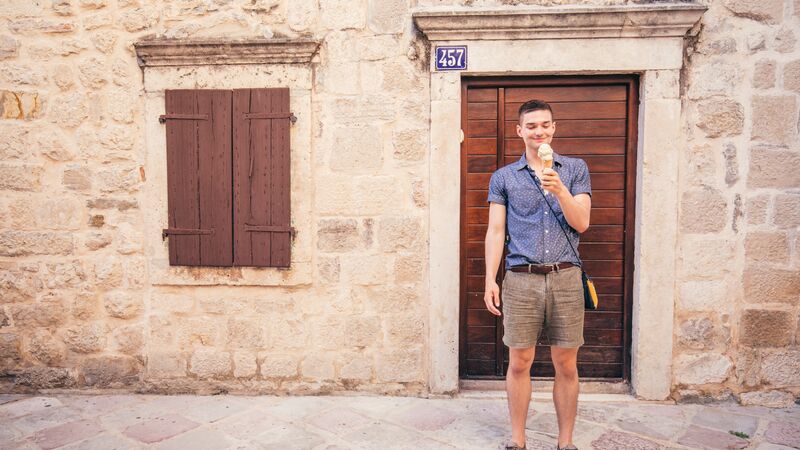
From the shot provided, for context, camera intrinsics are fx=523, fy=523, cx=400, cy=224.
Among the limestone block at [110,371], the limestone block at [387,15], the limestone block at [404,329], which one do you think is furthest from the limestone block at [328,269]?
the limestone block at [387,15]

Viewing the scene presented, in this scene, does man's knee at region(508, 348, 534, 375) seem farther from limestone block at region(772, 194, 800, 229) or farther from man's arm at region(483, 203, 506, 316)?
limestone block at region(772, 194, 800, 229)

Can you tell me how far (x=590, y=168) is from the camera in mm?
3867

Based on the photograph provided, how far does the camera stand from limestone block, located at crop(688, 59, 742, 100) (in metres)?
3.62

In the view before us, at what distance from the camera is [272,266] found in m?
3.88

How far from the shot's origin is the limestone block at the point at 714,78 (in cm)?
362

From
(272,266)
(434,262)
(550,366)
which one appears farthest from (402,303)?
(550,366)

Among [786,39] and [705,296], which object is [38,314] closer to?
[705,296]

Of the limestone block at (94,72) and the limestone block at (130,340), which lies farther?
the limestone block at (130,340)

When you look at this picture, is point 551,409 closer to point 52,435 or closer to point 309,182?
point 309,182

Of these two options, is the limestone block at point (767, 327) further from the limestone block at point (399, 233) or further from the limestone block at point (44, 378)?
the limestone block at point (44, 378)

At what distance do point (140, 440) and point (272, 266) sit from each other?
1.38 meters

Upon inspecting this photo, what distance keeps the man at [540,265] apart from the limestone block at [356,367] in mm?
1337

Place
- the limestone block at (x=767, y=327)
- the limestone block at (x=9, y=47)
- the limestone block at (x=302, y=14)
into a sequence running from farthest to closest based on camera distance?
1. the limestone block at (x=9, y=47)
2. the limestone block at (x=302, y=14)
3. the limestone block at (x=767, y=327)

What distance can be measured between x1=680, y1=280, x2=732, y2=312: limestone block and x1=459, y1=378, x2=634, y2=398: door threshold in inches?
29.9
